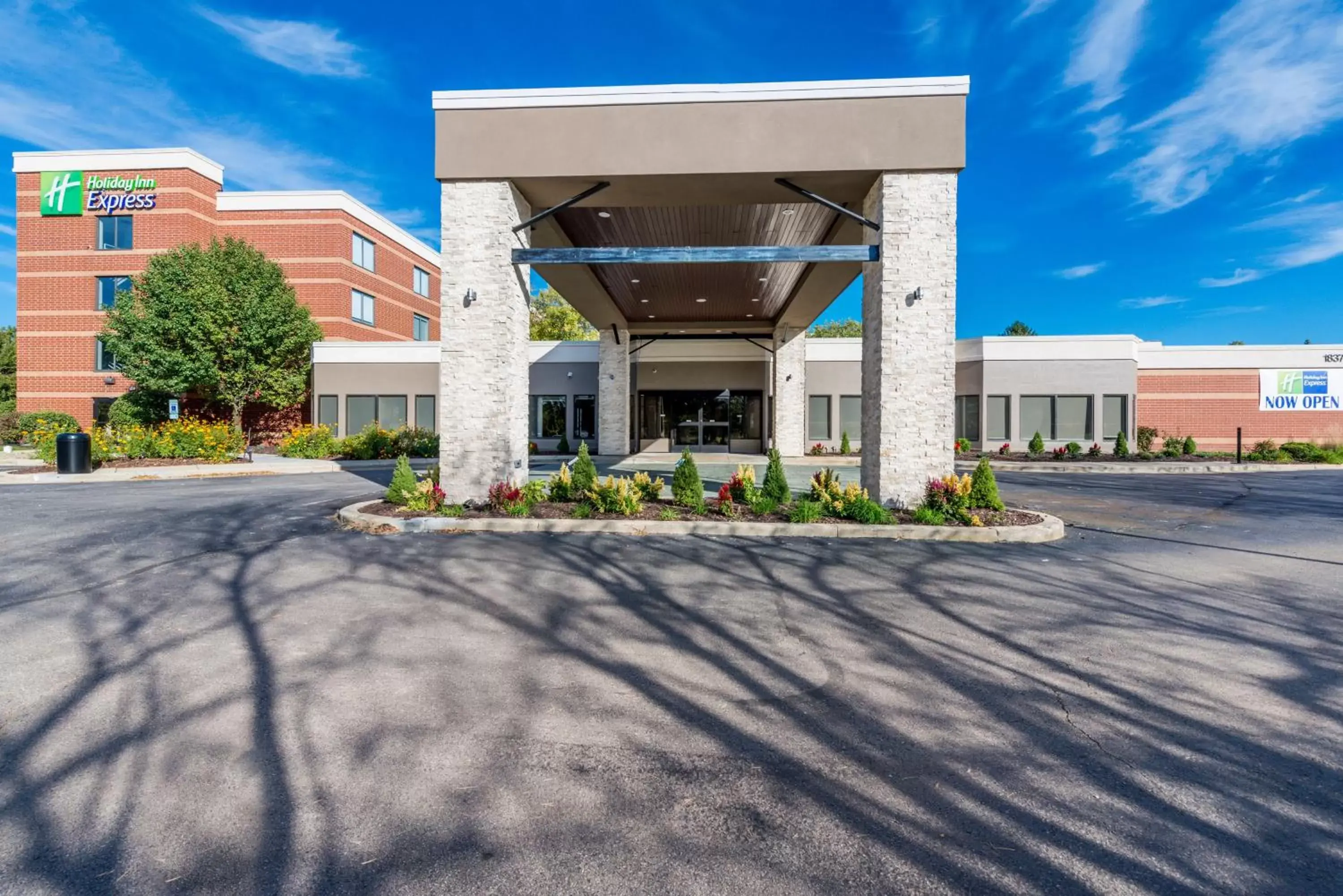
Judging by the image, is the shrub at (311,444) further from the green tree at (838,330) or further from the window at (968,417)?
the green tree at (838,330)

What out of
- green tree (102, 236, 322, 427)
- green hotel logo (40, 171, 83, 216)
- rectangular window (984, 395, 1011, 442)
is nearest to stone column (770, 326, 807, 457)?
rectangular window (984, 395, 1011, 442)

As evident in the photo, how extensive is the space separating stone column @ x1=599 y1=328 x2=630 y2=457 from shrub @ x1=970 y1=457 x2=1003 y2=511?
1753 centimetres

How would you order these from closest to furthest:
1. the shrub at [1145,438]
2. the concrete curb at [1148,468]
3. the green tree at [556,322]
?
the concrete curb at [1148,468] < the shrub at [1145,438] < the green tree at [556,322]

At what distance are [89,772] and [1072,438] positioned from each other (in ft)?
102

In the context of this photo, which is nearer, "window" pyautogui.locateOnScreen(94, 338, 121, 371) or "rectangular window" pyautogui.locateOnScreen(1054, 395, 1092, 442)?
"rectangular window" pyautogui.locateOnScreen(1054, 395, 1092, 442)

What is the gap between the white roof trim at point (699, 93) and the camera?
10.5 m

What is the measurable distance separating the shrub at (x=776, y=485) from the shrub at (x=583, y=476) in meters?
2.96

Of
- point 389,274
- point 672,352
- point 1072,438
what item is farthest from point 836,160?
point 389,274

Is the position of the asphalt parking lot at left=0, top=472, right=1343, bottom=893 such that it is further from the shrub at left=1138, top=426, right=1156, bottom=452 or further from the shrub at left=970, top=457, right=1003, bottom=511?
the shrub at left=1138, top=426, right=1156, bottom=452

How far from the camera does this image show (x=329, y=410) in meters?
28.7

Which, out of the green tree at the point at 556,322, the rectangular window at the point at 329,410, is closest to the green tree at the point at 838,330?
the green tree at the point at 556,322

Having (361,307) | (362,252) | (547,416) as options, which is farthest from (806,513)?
(362,252)

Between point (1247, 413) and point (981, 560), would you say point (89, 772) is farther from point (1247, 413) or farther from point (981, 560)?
point (1247, 413)

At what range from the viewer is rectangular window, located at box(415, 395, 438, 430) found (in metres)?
28.8
